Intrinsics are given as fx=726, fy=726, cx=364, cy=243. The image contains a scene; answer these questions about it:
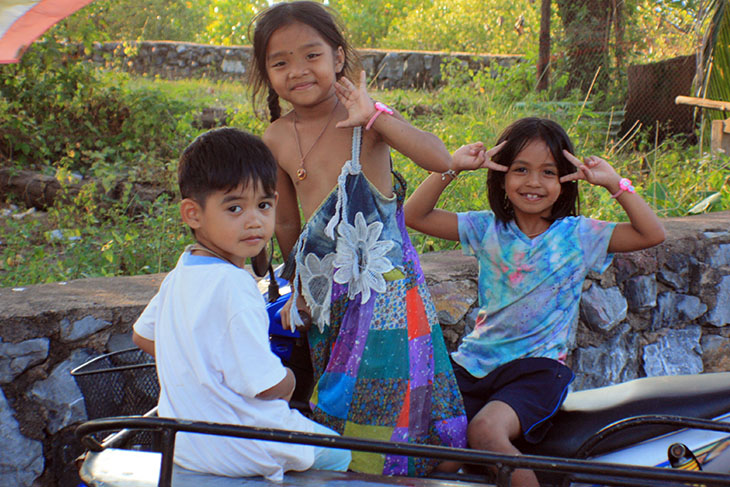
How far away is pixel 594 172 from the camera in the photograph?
2.29 meters

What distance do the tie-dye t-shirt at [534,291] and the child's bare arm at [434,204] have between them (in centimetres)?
19

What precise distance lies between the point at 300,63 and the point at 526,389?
113 cm

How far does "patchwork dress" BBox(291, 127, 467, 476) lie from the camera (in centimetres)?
193

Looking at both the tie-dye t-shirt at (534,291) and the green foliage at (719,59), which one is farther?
the green foliage at (719,59)

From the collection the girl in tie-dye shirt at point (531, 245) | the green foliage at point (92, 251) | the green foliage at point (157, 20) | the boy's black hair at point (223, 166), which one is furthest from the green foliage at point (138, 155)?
the green foliage at point (157, 20)

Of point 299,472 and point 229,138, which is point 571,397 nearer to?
point 299,472

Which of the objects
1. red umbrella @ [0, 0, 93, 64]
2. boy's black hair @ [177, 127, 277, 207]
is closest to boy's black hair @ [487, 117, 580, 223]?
boy's black hair @ [177, 127, 277, 207]

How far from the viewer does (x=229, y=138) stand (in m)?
1.71

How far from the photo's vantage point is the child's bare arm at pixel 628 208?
2299 mm

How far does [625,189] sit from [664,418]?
945 millimetres

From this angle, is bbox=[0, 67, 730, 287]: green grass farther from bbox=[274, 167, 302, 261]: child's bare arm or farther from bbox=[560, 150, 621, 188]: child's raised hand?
bbox=[274, 167, 302, 261]: child's bare arm

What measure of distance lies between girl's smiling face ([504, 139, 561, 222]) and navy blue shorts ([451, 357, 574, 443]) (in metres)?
0.52

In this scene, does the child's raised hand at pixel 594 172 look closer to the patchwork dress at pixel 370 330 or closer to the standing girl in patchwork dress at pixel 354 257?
the standing girl in patchwork dress at pixel 354 257

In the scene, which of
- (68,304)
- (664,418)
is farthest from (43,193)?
(664,418)
